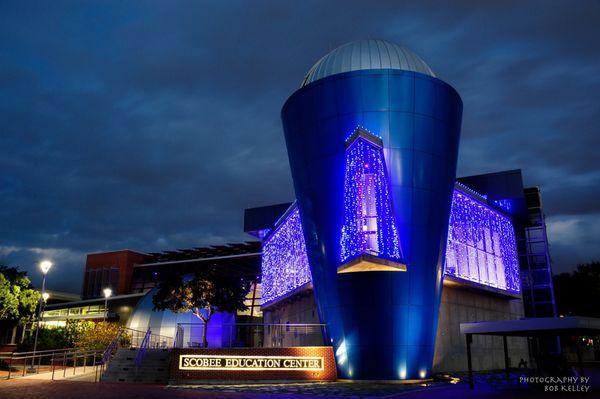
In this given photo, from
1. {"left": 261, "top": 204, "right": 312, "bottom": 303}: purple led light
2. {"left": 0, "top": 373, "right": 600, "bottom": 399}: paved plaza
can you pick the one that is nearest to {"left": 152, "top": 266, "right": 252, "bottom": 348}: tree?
{"left": 261, "top": 204, "right": 312, "bottom": 303}: purple led light

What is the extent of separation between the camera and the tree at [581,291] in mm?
62094

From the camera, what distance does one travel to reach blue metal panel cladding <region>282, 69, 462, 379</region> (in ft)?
79.6

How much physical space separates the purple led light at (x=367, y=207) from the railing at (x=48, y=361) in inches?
689

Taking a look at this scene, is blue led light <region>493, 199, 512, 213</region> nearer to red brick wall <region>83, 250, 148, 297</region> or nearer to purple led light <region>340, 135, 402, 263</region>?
purple led light <region>340, 135, 402, 263</region>

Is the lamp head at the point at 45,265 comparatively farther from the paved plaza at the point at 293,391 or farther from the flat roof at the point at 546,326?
the flat roof at the point at 546,326

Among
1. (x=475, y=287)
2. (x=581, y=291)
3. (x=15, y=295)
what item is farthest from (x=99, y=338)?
(x=581, y=291)

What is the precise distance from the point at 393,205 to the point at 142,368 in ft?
51.2

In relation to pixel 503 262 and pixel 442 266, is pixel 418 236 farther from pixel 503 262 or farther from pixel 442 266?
pixel 503 262

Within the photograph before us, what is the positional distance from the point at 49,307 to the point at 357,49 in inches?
2266

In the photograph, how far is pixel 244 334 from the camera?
33.9 m

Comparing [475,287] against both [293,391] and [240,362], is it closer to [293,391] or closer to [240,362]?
[240,362]

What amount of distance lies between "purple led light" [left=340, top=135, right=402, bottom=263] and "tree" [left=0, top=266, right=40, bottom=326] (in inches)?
1289

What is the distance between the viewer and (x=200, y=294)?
3438 centimetres

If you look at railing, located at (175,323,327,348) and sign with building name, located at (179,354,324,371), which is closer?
sign with building name, located at (179,354,324,371)
